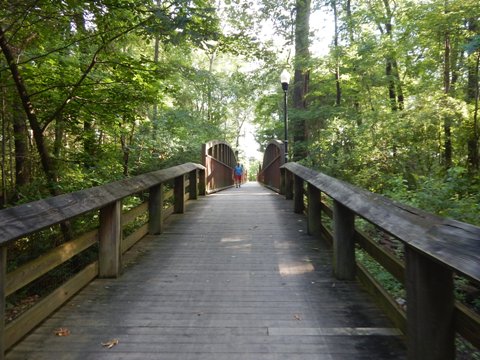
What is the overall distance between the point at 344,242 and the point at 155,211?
10.3 ft

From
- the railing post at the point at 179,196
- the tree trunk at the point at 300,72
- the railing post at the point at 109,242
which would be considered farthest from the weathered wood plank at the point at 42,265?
the tree trunk at the point at 300,72

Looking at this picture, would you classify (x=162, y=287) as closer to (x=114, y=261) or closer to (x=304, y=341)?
(x=114, y=261)

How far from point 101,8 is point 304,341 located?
4566 millimetres

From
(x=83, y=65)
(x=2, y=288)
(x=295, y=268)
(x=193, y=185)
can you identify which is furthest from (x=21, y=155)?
(x=2, y=288)

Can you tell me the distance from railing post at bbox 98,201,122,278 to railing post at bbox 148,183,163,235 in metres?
1.81

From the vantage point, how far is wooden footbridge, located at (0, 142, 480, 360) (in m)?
2.17

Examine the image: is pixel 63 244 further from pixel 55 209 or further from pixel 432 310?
pixel 432 310

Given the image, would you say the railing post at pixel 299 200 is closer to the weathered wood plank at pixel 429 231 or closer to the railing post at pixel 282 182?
the railing post at pixel 282 182

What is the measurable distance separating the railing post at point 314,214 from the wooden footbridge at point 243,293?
1.32 ft

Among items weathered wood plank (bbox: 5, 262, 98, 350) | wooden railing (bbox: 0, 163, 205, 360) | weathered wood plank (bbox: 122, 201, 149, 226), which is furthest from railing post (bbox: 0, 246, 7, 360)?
weathered wood plank (bbox: 122, 201, 149, 226)

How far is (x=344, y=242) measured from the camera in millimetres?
4027

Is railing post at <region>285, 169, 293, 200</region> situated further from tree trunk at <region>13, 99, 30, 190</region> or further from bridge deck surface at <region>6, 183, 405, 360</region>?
tree trunk at <region>13, 99, 30, 190</region>

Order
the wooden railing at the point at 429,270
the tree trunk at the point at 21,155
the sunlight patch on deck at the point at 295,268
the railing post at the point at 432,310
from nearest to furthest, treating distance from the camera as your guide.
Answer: the wooden railing at the point at 429,270 → the railing post at the point at 432,310 → the sunlight patch on deck at the point at 295,268 → the tree trunk at the point at 21,155

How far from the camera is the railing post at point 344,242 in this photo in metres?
4.03
